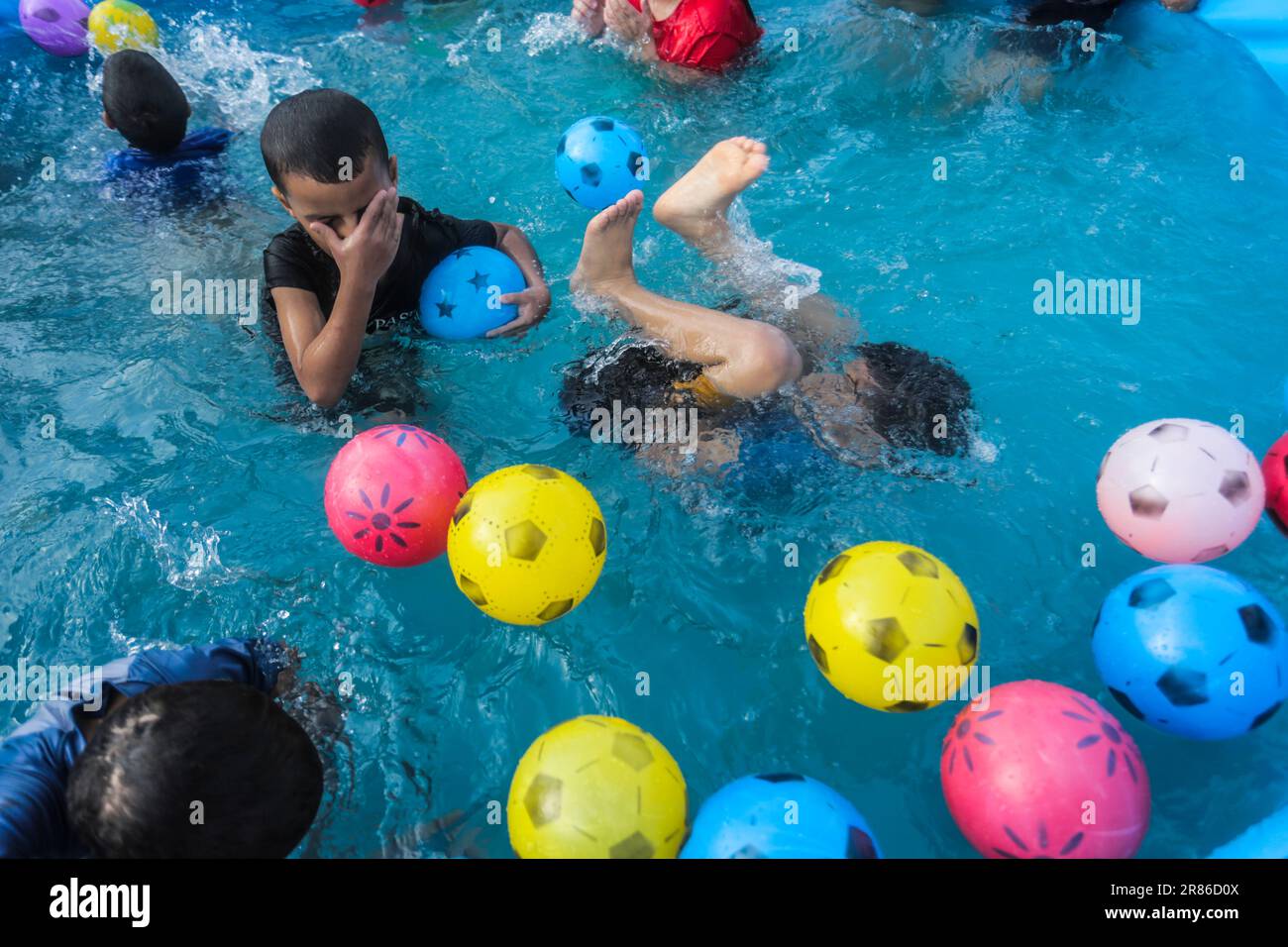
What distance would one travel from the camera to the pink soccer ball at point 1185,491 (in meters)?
3.02

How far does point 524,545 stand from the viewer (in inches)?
111

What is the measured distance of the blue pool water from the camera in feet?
10.2

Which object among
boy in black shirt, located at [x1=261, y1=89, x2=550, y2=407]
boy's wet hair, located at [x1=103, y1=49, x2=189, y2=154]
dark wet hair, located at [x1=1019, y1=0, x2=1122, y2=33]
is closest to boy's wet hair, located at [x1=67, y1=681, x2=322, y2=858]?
boy in black shirt, located at [x1=261, y1=89, x2=550, y2=407]

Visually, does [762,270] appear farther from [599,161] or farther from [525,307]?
[525,307]

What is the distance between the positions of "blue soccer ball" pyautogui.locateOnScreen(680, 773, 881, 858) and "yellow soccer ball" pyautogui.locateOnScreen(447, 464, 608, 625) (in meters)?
0.86

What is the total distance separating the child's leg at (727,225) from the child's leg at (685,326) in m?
0.49

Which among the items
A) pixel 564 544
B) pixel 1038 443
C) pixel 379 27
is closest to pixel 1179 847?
pixel 1038 443

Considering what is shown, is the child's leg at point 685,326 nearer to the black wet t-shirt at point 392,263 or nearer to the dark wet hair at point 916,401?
the dark wet hair at point 916,401

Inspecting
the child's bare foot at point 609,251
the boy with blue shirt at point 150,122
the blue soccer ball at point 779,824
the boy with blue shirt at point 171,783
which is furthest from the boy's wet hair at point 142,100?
the blue soccer ball at point 779,824

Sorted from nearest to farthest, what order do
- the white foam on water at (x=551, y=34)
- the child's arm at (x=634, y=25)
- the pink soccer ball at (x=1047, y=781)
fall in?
the pink soccer ball at (x=1047, y=781), the child's arm at (x=634, y=25), the white foam on water at (x=551, y=34)

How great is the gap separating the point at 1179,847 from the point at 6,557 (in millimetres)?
4322

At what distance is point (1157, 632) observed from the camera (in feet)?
8.87

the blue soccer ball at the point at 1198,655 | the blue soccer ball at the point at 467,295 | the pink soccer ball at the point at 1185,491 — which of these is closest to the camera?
the blue soccer ball at the point at 1198,655

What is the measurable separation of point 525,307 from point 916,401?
5.61ft
